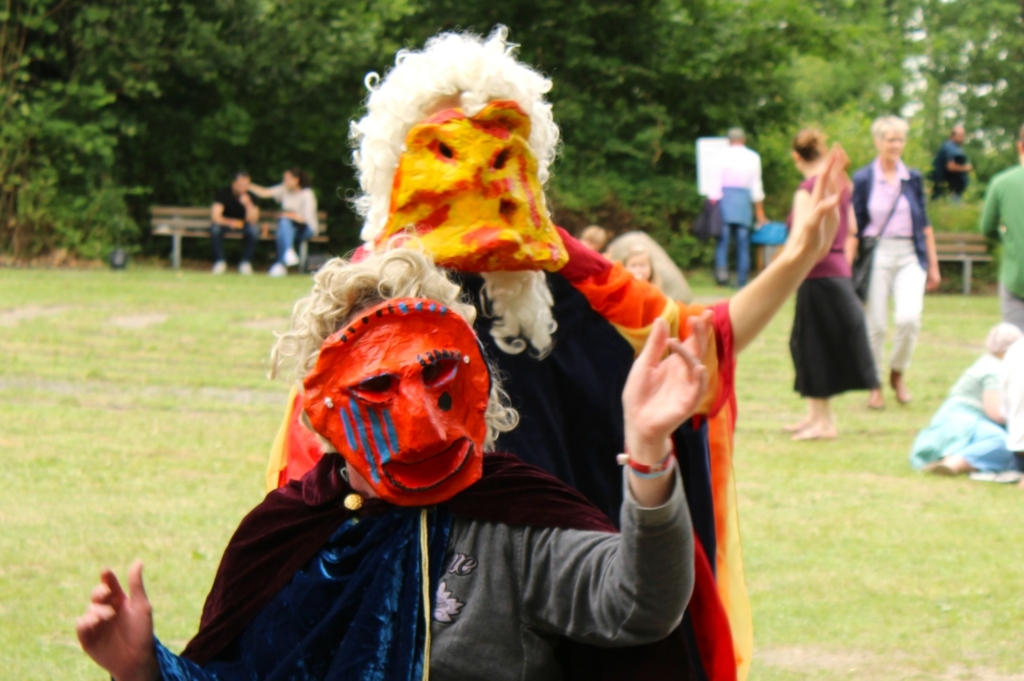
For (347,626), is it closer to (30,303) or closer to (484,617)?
(484,617)

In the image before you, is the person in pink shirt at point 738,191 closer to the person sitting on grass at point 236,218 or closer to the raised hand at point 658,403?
the person sitting on grass at point 236,218

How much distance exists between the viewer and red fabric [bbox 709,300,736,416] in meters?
3.92

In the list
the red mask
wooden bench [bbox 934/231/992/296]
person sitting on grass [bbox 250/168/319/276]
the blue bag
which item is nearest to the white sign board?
the blue bag

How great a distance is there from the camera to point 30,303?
49.1 feet

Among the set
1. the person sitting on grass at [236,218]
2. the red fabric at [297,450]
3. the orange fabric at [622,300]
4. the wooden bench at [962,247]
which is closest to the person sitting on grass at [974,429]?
the orange fabric at [622,300]

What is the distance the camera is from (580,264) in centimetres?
399

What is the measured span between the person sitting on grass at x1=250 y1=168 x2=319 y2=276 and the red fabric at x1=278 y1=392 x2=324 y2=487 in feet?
55.3

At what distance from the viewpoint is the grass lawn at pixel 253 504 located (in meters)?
5.31

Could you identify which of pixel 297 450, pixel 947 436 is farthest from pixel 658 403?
pixel 947 436

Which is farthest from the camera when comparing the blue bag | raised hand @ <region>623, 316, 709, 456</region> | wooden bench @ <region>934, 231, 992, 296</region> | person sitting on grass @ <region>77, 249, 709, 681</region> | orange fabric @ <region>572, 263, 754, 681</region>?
wooden bench @ <region>934, 231, 992, 296</region>

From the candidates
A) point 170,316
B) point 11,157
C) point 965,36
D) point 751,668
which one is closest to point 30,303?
point 170,316

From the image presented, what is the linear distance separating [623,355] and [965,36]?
2880cm

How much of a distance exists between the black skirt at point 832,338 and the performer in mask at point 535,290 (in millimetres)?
5396

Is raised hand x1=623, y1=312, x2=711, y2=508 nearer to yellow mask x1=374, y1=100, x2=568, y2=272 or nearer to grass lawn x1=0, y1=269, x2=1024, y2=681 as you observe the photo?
yellow mask x1=374, y1=100, x2=568, y2=272
